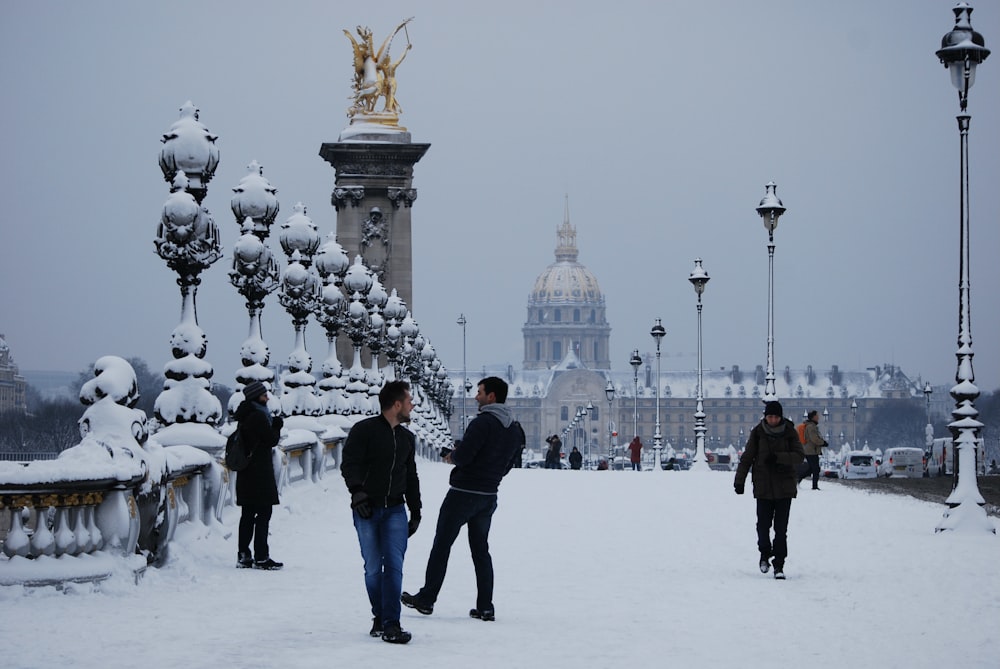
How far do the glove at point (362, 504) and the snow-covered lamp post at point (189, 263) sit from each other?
6.29 meters

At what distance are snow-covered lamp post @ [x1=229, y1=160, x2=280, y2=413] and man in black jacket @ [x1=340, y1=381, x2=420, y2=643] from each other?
10.4 m

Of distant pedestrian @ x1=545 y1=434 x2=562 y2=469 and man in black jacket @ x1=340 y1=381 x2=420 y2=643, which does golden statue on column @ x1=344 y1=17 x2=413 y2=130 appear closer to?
distant pedestrian @ x1=545 y1=434 x2=562 y2=469

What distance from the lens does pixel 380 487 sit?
40.1 feet

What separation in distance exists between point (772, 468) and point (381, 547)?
6.29 metres

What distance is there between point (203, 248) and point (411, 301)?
59.5 meters

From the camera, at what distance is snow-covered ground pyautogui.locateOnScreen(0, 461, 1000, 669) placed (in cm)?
1149

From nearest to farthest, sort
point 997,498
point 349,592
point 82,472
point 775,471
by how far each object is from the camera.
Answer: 1. point 82,472
2. point 349,592
3. point 775,471
4. point 997,498

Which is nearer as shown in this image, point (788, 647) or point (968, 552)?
point (788, 647)

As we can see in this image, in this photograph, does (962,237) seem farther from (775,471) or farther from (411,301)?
(411,301)

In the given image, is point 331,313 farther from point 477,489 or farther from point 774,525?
point 477,489

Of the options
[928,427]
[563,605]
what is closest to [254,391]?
[563,605]

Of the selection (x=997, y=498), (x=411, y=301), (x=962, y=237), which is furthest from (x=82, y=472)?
(x=411, y=301)

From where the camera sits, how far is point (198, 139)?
1848 cm

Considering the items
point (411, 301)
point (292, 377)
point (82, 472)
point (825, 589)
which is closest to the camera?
point (82, 472)
